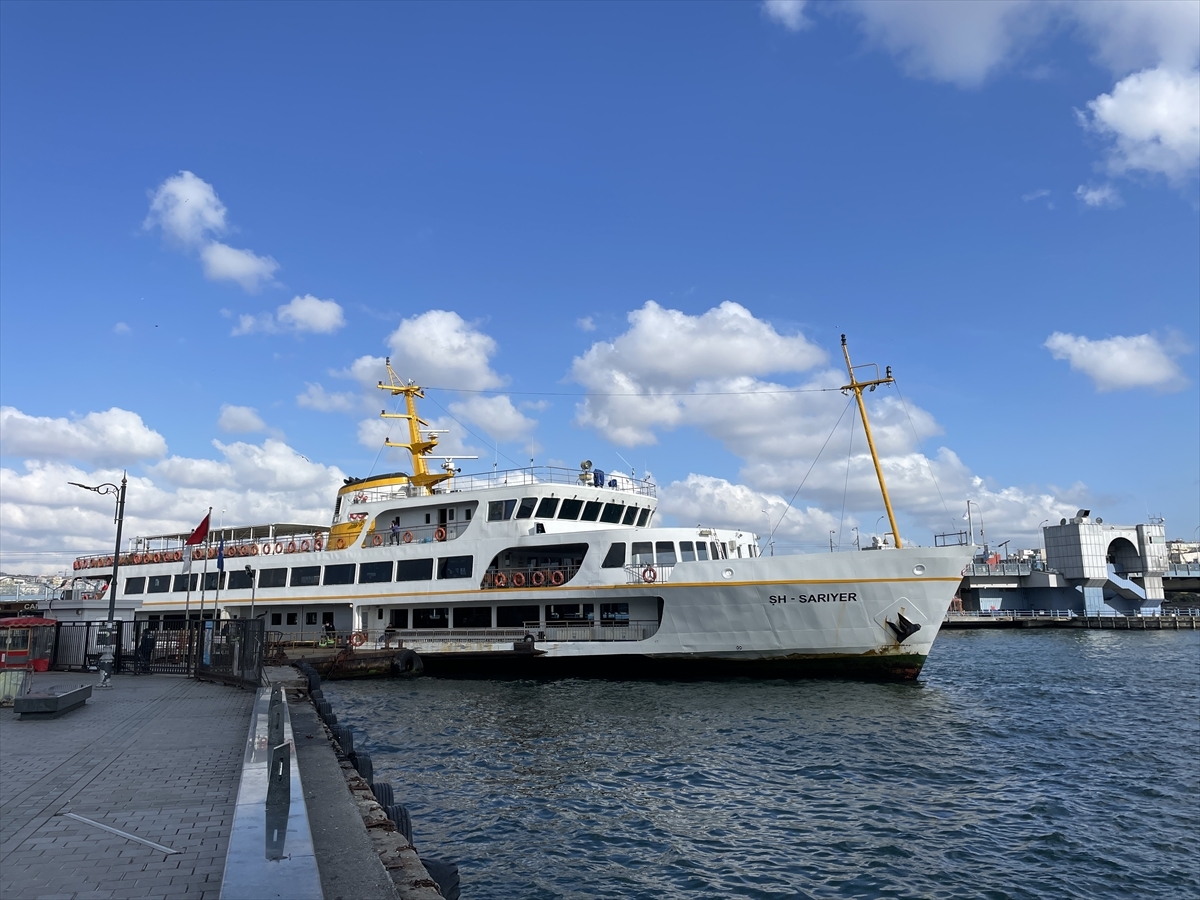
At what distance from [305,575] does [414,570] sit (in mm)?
6211

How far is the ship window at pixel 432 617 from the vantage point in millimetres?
30094

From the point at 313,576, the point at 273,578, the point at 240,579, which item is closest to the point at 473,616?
the point at 313,576

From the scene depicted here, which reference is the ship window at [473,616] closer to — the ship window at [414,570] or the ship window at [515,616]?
the ship window at [515,616]

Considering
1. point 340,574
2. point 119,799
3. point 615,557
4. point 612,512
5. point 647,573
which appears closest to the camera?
point 119,799

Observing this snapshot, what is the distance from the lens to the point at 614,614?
26734 mm

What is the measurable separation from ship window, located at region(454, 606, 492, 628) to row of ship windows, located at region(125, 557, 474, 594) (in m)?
1.61

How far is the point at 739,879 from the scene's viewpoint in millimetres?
9805

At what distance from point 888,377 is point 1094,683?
13603 millimetres

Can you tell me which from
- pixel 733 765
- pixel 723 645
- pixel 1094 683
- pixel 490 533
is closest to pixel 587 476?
pixel 490 533

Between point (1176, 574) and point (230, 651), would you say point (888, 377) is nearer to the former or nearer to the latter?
point (230, 651)

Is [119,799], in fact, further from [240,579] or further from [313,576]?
[240,579]

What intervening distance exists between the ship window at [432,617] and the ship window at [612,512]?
700 centimetres

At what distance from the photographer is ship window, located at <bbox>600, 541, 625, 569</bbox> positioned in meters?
26.0

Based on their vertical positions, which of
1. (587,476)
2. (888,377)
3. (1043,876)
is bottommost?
(1043,876)
